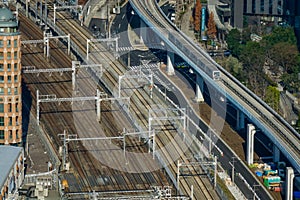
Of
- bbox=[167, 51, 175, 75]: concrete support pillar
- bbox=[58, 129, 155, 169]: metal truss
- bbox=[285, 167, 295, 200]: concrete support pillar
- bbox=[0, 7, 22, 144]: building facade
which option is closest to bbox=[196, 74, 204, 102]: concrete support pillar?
bbox=[167, 51, 175, 75]: concrete support pillar

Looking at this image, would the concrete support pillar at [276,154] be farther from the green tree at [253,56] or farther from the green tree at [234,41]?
the green tree at [234,41]

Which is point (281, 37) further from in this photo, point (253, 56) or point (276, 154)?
point (276, 154)

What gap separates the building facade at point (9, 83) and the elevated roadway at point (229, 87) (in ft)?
70.4

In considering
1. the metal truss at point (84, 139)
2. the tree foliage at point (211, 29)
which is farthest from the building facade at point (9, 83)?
the tree foliage at point (211, 29)

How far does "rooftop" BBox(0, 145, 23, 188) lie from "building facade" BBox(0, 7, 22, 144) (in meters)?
3.34

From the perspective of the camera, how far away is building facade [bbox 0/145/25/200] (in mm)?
74562

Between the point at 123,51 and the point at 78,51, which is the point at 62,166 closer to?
the point at 78,51

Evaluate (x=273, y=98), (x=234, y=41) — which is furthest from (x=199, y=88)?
(x=234, y=41)

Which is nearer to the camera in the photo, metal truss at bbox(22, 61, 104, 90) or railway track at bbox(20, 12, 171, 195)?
railway track at bbox(20, 12, 171, 195)

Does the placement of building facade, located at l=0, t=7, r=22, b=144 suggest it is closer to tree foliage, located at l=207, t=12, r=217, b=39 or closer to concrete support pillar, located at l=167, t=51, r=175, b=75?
concrete support pillar, located at l=167, t=51, r=175, b=75

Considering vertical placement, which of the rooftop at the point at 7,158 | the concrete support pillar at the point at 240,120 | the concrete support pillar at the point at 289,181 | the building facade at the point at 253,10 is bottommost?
the concrete support pillar at the point at 289,181

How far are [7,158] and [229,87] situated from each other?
33.2 m

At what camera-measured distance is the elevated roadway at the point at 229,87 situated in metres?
92.6

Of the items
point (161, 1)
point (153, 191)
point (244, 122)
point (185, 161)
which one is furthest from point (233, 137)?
point (161, 1)
